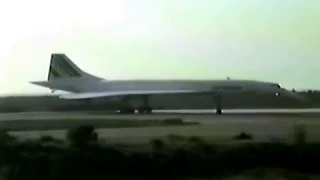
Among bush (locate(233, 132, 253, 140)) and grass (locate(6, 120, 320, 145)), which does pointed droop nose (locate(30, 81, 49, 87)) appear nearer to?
grass (locate(6, 120, 320, 145))

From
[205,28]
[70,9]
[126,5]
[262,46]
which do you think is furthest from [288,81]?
[70,9]

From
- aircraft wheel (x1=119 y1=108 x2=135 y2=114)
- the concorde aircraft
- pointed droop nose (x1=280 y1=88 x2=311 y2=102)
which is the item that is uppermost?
the concorde aircraft

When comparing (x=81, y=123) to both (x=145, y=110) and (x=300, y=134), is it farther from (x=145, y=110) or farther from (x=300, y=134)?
(x=300, y=134)

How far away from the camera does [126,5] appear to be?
0.98 metres

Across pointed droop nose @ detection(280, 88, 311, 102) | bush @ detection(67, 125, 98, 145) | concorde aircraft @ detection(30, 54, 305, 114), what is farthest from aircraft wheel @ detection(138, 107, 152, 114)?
pointed droop nose @ detection(280, 88, 311, 102)

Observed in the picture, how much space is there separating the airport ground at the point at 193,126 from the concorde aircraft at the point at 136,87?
32 mm

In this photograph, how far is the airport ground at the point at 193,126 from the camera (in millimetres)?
889

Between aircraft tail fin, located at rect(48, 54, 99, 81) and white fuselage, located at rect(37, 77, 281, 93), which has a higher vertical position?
aircraft tail fin, located at rect(48, 54, 99, 81)

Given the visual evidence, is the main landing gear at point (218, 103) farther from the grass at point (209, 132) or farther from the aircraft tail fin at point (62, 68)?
the aircraft tail fin at point (62, 68)

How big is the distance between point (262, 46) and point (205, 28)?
0.39ft

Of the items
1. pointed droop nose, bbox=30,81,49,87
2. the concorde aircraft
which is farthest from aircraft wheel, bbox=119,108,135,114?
pointed droop nose, bbox=30,81,49,87

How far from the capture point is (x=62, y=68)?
0.95m

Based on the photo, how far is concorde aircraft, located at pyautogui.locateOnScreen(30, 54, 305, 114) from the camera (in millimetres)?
929

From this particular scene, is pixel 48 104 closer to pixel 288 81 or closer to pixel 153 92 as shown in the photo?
pixel 153 92
